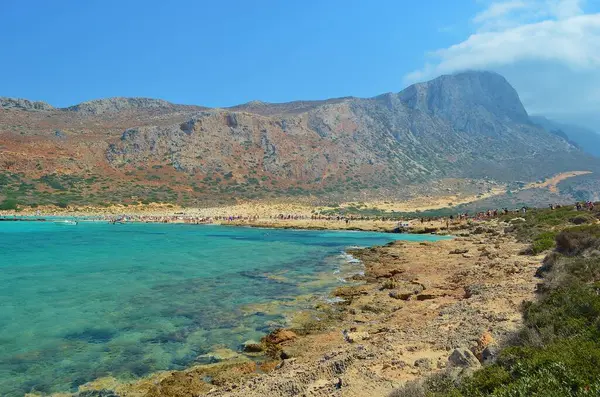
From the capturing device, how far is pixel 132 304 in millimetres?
18219

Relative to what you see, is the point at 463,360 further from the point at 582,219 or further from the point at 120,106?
the point at 120,106

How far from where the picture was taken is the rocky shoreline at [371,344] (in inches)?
344

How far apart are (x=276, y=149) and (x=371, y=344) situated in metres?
123

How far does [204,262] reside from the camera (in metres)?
31.3

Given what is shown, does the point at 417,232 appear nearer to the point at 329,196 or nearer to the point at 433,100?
the point at 329,196

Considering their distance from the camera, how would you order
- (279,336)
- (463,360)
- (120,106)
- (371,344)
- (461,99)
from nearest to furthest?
(463,360) < (371,344) < (279,336) < (120,106) < (461,99)

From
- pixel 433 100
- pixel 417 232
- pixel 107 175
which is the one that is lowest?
pixel 417 232

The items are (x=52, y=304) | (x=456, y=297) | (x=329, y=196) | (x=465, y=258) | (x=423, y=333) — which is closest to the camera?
(x=423, y=333)

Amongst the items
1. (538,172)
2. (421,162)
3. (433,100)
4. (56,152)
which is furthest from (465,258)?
(433,100)

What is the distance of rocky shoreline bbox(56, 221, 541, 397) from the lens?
8742mm

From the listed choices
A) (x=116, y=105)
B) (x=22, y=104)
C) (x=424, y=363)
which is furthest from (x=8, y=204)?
(x=116, y=105)

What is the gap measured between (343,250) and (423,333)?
2861cm

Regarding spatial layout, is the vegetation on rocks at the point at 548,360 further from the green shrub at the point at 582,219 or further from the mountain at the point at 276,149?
the mountain at the point at 276,149

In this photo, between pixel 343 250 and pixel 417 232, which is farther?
pixel 417 232
